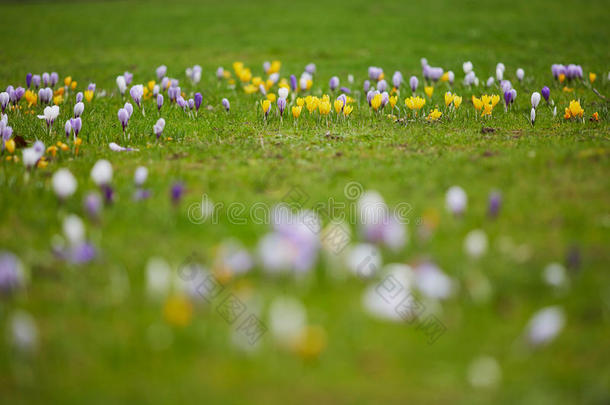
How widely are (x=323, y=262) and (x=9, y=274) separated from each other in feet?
6.62

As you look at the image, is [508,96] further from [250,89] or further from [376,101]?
[250,89]

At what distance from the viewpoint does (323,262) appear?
3604mm

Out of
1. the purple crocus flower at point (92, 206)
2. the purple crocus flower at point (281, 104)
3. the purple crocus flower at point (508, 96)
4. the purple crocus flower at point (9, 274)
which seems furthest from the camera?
the purple crocus flower at point (508, 96)

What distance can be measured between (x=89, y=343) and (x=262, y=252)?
1.12 meters

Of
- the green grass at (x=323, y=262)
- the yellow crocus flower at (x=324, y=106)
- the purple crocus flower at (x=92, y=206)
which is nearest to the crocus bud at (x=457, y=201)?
the green grass at (x=323, y=262)

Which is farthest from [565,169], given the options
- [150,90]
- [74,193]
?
[150,90]

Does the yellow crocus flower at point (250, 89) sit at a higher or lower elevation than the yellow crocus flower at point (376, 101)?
lower

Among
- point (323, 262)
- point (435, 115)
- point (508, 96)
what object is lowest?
point (323, 262)

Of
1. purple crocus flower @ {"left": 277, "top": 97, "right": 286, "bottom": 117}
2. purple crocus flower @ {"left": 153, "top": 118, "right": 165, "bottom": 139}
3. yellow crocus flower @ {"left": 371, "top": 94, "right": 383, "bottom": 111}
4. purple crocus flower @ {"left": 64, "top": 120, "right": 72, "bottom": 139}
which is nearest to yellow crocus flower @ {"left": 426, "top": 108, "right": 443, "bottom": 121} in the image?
yellow crocus flower @ {"left": 371, "top": 94, "right": 383, "bottom": 111}

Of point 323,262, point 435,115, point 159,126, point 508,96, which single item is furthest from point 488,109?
point 323,262

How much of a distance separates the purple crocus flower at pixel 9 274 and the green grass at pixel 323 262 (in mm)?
103

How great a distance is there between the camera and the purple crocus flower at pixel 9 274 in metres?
3.05

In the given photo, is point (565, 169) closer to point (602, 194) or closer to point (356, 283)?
point (602, 194)

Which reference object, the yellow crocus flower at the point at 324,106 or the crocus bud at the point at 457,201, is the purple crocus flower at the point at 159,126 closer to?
the yellow crocus flower at the point at 324,106
